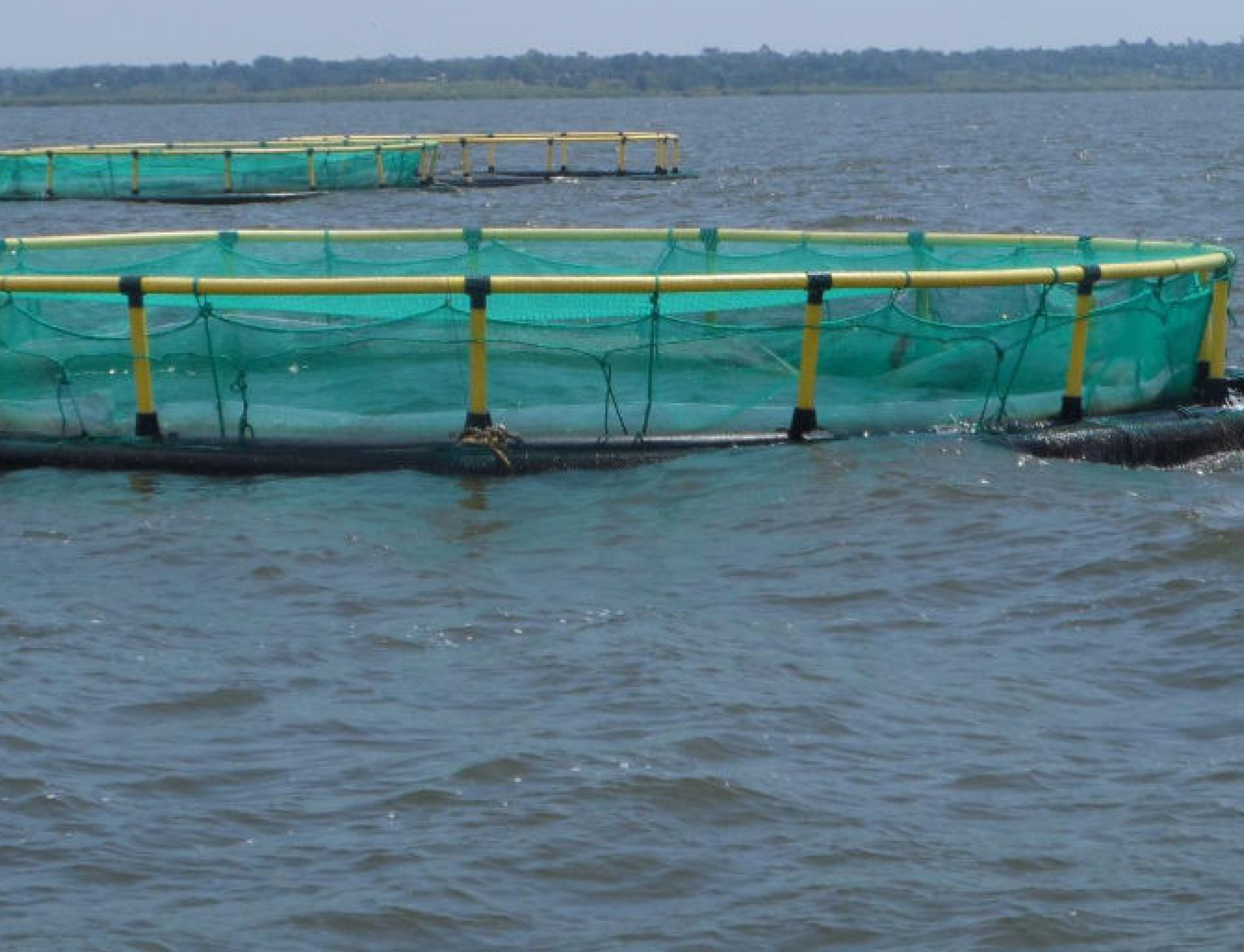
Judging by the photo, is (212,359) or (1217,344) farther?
(1217,344)

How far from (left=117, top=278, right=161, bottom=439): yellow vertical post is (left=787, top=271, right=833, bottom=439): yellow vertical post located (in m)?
3.33

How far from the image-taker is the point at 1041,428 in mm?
11812

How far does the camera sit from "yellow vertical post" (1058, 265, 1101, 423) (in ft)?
38.1

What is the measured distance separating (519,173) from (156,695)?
38.5 meters

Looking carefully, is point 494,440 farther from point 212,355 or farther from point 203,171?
point 203,171

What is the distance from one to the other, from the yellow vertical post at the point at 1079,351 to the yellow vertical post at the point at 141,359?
15.9 ft

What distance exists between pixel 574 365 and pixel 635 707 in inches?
149

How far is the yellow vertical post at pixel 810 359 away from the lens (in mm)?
11266

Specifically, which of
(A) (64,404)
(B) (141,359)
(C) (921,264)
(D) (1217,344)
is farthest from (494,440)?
(D) (1217,344)

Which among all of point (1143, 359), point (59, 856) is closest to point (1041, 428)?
point (1143, 359)

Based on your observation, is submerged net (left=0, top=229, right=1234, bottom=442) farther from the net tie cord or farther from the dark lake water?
the dark lake water

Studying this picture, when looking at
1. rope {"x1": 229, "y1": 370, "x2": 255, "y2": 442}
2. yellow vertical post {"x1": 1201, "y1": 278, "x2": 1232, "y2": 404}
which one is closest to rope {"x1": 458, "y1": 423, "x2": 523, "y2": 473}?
rope {"x1": 229, "y1": 370, "x2": 255, "y2": 442}

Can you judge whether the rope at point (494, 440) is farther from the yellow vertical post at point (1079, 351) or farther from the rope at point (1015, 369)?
the yellow vertical post at point (1079, 351)

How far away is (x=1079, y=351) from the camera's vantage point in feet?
38.3
